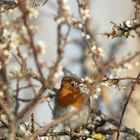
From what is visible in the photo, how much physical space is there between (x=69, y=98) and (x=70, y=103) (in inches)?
2.3

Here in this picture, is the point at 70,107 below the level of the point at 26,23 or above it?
above

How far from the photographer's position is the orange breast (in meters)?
3.73

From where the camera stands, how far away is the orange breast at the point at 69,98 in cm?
373

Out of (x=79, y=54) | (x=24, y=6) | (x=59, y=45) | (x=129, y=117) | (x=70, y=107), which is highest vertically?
(x=79, y=54)

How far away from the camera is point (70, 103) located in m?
3.97

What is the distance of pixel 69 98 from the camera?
402 cm

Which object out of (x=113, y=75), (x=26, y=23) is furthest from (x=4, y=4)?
(x=26, y=23)

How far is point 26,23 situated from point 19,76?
0.28 metres

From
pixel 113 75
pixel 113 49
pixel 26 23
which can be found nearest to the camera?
pixel 26 23

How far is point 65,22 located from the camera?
72.2 inches

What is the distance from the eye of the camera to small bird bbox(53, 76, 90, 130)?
3691mm

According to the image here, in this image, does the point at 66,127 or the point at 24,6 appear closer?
the point at 24,6

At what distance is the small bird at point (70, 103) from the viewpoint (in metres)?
3.69

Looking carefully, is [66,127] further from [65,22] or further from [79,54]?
[79,54]
